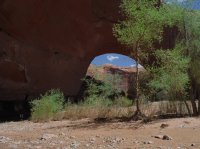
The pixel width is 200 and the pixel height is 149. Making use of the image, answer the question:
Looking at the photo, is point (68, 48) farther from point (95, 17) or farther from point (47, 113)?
point (47, 113)

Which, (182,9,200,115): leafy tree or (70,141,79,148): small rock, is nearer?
(70,141,79,148): small rock

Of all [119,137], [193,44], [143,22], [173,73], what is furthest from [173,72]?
[119,137]

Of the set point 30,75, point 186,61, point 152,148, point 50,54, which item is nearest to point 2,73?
point 30,75

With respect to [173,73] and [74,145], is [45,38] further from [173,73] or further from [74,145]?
[74,145]

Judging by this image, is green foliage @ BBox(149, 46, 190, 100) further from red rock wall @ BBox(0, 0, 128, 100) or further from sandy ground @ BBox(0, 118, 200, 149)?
red rock wall @ BBox(0, 0, 128, 100)

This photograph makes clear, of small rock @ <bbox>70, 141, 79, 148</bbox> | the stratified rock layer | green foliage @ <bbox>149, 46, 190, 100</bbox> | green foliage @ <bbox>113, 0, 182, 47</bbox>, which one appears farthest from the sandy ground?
the stratified rock layer

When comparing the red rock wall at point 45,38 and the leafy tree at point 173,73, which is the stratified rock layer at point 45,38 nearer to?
the red rock wall at point 45,38

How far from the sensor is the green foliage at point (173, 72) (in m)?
13.6

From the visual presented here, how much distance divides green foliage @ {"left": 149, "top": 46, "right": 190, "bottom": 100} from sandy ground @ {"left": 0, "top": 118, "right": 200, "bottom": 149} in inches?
74.8

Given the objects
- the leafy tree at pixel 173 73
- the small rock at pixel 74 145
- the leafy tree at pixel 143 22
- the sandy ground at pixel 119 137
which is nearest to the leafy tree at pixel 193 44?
the leafy tree at pixel 173 73

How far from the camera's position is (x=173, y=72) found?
13.7 metres

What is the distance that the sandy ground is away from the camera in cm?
813

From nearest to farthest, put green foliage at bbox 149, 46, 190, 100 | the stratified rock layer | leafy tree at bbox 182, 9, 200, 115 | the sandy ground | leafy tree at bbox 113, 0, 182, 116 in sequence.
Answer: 1. the sandy ground
2. green foliage at bbox 149, 46, 190, 100
3. leafy tree at bbox 113, 0, 182, 116
4. leafy tree at bbox 182, 9, 200, 115
5. the stratified rock layer

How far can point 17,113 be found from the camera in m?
22.6
